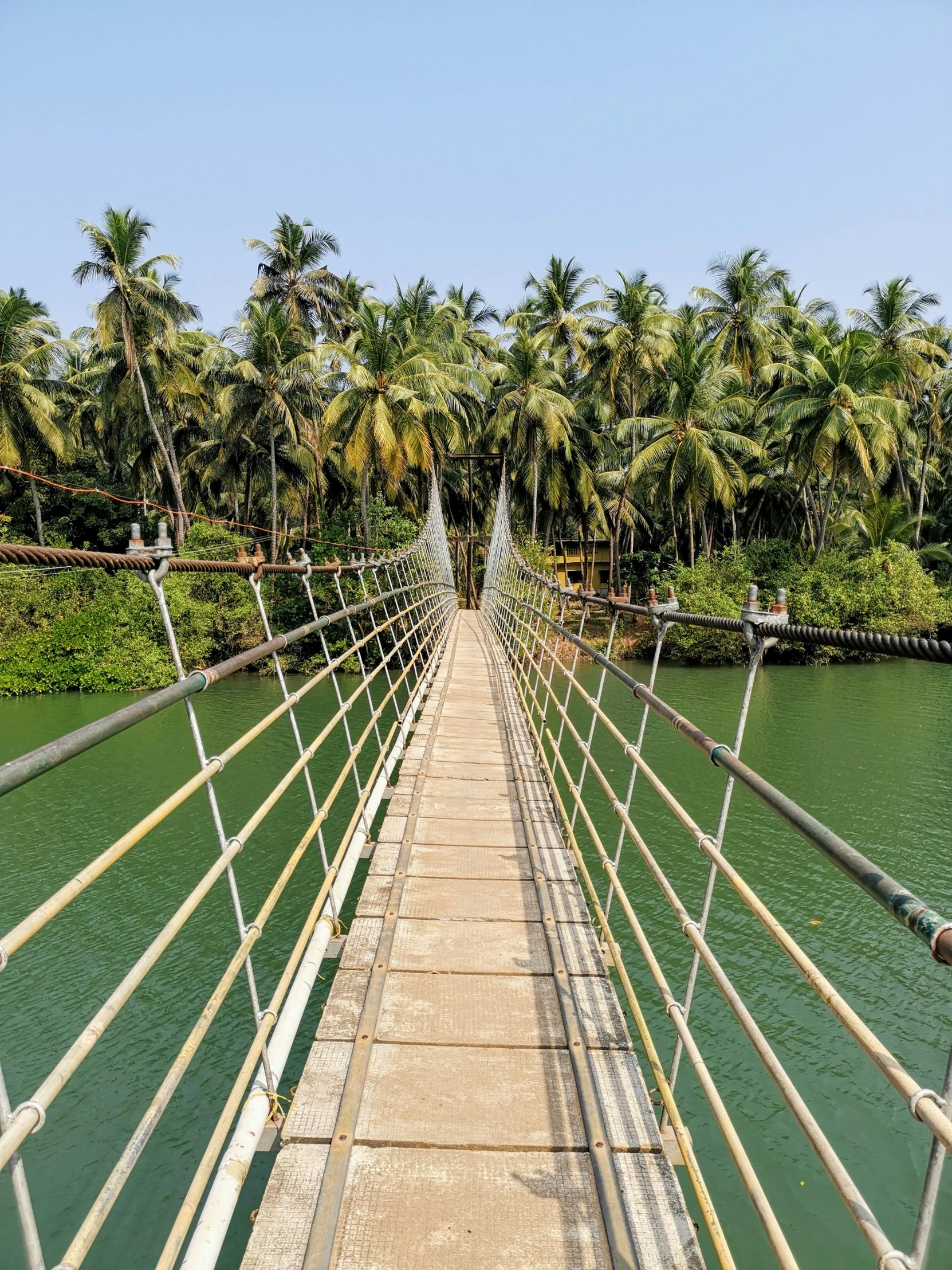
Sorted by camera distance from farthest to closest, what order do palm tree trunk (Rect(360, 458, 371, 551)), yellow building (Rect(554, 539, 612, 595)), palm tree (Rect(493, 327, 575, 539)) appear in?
yellow building (Rect(554, 539, 612, 595))
palm tree (Rect(493, 327, 575, 539))
palm tree trunk (Rect(360, 458, 371, 551))

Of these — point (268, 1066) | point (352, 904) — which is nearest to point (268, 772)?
point (352, 904)

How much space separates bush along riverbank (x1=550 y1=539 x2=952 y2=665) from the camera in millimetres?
18391

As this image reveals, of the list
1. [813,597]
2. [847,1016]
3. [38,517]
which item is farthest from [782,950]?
[38,517]

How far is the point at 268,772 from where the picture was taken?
31.2 ft

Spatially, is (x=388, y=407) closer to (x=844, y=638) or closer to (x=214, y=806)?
(x=214, y=806)

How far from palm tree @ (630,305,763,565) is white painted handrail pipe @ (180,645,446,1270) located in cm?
1740

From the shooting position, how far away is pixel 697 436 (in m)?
18.5

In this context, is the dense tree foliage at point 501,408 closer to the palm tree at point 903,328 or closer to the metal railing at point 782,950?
the palm tree at point 903,328

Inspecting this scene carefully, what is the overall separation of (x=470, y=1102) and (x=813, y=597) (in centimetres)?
1916

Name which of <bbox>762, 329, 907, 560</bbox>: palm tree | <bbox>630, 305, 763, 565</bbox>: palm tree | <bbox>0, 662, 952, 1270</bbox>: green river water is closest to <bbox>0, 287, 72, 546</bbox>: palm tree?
<bbox>0, 662, 952, 1270</bbox>: green river water

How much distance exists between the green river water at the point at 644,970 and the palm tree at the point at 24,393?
39.9ft

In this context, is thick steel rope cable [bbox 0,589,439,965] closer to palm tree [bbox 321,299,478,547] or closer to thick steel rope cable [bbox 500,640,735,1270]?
thick steel rope cable [bbox 500,640,735,1270]

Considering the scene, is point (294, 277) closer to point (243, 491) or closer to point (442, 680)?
point (243, 491)

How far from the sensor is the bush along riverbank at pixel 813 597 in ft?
60.3
